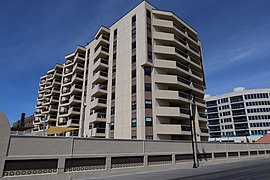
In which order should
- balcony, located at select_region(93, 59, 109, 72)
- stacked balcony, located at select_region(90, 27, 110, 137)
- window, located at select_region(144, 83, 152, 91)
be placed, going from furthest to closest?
balcony, located at select_region(93, 59, 109, 72)
stacked balcony, located at select_region(90, 27, 110, 137)
window, located at select_region(144, 83, 152, 91)

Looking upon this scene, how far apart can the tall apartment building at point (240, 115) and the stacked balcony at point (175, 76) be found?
167 feet

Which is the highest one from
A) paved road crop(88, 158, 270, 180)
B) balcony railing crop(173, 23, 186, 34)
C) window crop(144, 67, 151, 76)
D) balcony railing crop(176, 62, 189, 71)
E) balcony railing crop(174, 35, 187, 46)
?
balcony railing crop(173, 23, 186, 34)

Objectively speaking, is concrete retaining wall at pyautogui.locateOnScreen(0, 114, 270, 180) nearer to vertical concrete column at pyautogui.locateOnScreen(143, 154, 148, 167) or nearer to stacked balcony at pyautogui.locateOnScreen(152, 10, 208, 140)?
vertical concrete column at pyautogui.locateOnScreen(143, 154, 148, 167)

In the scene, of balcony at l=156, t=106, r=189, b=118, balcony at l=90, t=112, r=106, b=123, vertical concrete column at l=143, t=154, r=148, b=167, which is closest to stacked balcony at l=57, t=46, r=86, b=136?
balcony at l=90, t=112, r=106, b=123

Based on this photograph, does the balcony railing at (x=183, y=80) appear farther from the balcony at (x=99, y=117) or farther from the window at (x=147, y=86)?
the balcony at (x=99, y=117)

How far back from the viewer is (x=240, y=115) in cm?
8538

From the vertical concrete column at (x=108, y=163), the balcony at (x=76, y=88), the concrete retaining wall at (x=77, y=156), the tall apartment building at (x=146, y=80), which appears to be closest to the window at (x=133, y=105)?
the tall apartment building at (x=146, y=80)

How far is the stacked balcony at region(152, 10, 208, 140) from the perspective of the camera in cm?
3388

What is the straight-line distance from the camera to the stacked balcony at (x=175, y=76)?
3388 centimetres

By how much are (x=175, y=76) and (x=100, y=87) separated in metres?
16.2

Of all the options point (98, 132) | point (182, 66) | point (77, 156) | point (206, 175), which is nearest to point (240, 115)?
point (182, 66)

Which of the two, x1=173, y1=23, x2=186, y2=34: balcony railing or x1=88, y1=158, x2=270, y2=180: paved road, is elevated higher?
x1=173, y1=23, x2=186, y2=34: balcony railing

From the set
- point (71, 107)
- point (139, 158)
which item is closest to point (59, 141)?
point (139, 158)

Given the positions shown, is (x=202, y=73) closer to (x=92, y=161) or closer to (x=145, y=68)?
(x=145, y=68)
